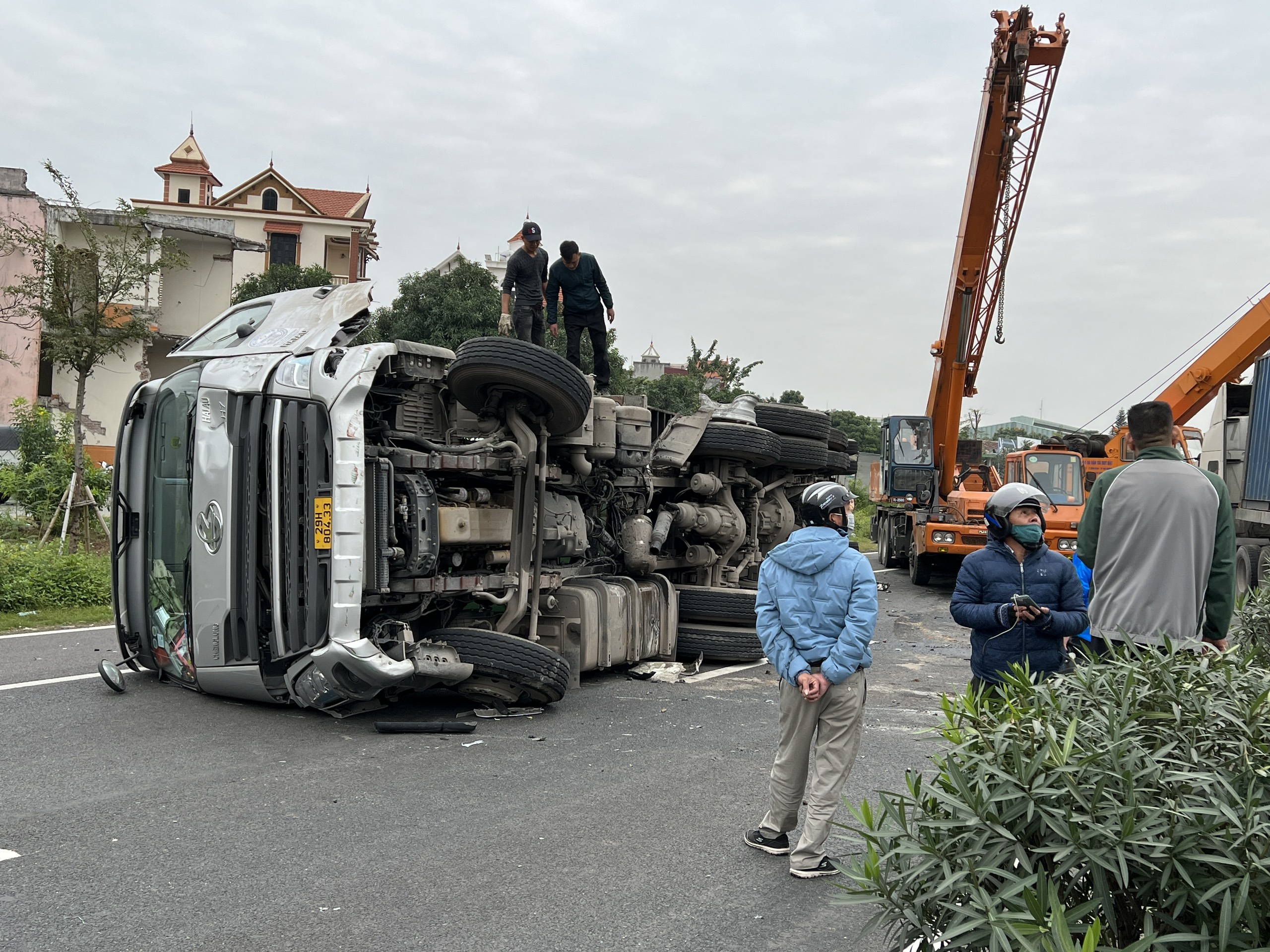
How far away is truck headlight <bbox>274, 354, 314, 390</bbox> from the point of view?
6488 millimetres

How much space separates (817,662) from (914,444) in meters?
14.7

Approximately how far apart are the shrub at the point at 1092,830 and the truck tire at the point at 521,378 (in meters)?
4.64

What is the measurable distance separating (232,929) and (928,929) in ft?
7.69

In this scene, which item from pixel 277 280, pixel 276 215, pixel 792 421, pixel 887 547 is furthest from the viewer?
pixel 276 215

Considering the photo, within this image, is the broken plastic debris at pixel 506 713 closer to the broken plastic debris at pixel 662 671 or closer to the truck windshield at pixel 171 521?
the broken plastic debris at pixel 662 671

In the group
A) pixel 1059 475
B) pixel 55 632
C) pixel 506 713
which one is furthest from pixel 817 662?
pixel 1059 475

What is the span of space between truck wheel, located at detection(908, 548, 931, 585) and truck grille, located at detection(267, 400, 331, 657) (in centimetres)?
1261

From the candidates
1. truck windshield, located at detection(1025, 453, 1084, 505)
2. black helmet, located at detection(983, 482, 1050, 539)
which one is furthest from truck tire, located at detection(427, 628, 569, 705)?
truck windshield, located at detection(1025, 453, 1084, 505)

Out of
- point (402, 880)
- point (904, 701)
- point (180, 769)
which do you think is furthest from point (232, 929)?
point (904, 701)

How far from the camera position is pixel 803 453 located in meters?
11.4

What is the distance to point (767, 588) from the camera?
4.72m

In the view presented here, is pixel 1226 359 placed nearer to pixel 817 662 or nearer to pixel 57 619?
pixel 817 662

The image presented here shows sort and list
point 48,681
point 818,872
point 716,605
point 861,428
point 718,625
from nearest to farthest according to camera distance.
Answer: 1. point 818,872
2. point 48,681
3. point 716,605
4. point 718,625
5. point 861,428

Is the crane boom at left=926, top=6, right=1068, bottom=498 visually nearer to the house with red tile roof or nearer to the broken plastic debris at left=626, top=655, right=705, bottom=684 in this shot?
the broken plastic debris at left=626, top=655, right=705, bottom=684
